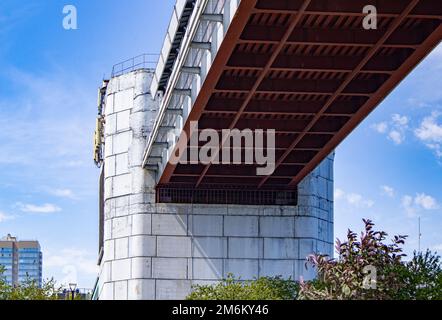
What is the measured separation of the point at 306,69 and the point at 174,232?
2263cm

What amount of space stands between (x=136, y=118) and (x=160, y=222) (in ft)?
20.8

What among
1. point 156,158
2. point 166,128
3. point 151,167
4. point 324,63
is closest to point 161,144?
point 156,158

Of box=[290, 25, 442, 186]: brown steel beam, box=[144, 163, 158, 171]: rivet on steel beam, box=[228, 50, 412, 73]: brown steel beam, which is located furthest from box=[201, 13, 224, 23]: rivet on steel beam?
box=[144, 163, 158, 171]: rivet on steel beam

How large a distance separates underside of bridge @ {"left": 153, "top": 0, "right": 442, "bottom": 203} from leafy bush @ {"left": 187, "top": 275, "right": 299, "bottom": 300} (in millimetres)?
6699

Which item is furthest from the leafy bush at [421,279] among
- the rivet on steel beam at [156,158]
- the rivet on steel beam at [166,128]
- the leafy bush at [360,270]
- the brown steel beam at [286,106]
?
the rivet on steel beam at [156,158]

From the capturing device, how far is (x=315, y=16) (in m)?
36.8

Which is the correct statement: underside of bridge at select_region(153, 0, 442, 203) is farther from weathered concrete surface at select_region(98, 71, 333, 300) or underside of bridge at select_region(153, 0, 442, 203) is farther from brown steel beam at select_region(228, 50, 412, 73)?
weathered concrete surface at select_region(98, 71, 333, 300)

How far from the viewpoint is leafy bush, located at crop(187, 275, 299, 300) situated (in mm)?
49344

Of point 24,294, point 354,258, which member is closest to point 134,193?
point 24,294

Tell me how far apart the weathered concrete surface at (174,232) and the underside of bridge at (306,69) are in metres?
3.78

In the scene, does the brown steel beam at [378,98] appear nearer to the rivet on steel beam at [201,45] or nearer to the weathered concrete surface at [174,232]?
the weathered concrete surface at [174,232]

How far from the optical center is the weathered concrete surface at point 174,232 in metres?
61.4
